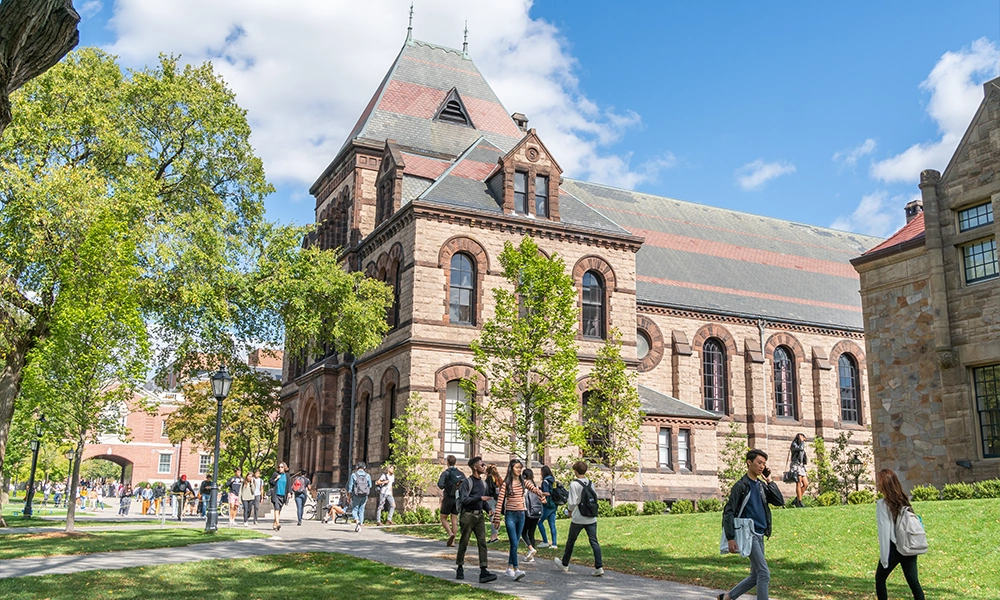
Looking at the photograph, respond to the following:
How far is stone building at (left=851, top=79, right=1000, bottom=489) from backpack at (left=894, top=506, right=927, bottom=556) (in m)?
13.8

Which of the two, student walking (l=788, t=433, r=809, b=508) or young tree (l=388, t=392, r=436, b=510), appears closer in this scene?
student walking (l=788, t=433, r=809, b=508)

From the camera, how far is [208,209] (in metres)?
27.8

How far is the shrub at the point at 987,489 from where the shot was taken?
19.2 metres

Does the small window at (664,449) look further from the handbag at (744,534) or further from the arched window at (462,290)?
the handbag at (744,534)

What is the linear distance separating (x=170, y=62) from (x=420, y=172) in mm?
11403

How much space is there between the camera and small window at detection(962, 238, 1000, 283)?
22.1 m

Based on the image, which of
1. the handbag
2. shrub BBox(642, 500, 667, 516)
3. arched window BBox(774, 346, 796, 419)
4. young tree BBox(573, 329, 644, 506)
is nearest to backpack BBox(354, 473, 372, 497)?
young tree BBox(573, 329, 644, 506)

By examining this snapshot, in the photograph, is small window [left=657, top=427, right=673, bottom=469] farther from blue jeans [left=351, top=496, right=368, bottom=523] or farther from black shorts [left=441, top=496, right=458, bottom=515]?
black shorts [left=441, top=496, right=458, bottom=515]

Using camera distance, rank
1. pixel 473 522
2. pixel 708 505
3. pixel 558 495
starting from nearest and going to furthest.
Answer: pixel 473 522 < pixel 558 495 < pixel 708 505

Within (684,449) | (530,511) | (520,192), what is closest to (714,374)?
(684,449)

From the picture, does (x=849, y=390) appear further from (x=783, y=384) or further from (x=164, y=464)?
(x=164, y=464)

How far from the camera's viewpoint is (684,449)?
3503 cm

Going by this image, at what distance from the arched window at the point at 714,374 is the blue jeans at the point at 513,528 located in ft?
88.7

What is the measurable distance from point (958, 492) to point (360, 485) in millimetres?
15278
